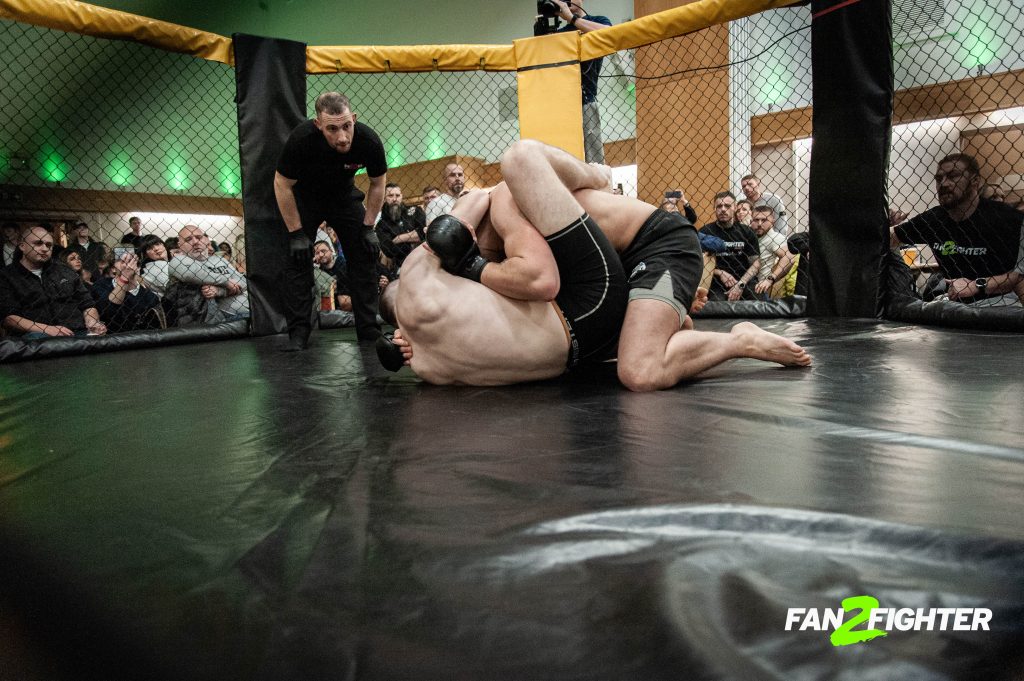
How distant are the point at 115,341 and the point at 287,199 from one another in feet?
3.97

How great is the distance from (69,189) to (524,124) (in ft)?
30.2

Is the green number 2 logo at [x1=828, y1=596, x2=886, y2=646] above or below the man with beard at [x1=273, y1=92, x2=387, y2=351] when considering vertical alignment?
below

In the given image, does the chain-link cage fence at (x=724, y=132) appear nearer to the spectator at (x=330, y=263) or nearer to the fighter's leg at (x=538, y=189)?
the spectator at (x=330, y=263)

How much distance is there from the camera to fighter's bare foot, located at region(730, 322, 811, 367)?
189cm

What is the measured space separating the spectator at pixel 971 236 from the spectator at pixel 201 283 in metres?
4.00

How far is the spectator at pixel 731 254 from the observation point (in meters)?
4.30

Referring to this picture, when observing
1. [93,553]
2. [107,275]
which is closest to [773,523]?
[93,553]

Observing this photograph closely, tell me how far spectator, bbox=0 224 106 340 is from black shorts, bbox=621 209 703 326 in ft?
11.0

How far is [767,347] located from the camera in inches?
74.9

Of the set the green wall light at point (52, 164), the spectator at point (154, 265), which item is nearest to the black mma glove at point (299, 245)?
the spectator at point (154, 265)

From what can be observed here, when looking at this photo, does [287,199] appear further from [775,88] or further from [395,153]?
[395,153]

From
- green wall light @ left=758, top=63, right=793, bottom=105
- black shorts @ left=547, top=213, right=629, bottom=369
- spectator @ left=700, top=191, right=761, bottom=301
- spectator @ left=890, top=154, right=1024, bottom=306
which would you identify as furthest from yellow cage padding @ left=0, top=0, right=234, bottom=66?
green wall light @ left=758, top=63, right=793, bottom=105

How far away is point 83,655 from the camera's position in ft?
1.98

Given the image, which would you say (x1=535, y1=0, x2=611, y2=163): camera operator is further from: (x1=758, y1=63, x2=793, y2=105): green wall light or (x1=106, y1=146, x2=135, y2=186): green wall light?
(x1=106, y1=146, x2=135, y2=186): green wall light
